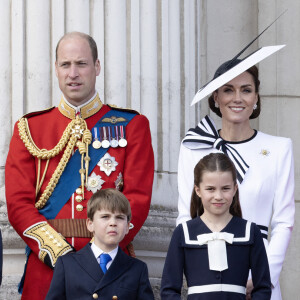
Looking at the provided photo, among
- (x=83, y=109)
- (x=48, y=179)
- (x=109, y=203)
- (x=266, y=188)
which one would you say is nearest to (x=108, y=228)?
(x=109, y=203)

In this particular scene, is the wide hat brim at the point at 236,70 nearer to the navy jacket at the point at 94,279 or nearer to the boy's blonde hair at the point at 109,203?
the boy's blonde hair at the point at 109,203

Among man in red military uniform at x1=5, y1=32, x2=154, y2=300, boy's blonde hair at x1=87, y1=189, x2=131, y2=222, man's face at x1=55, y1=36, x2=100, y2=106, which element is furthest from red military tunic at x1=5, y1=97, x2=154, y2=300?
boy's blonde hair at x1=87, y1=189, x2=131, y2=222

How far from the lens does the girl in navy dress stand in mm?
5820

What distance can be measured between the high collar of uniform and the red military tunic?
0.02 meters

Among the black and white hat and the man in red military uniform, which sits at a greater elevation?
the black and white hat

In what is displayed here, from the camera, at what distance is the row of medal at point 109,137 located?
6656 millimetres

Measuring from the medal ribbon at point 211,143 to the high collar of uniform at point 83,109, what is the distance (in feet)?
1.94

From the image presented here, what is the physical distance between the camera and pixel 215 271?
582 cm

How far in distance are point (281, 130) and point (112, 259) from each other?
346 centimetres

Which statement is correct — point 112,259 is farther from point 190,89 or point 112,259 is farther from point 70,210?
point 190,89

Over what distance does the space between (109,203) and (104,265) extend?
0.30m

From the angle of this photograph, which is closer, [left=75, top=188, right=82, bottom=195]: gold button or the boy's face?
→ the boy's face

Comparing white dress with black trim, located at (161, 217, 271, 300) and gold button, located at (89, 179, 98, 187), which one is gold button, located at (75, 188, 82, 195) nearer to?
gold button, located at (89, 179, 98, 187)

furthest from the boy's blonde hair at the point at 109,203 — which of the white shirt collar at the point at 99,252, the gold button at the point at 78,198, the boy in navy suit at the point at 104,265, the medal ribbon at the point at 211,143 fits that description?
the medal ribbon at the point at 211,143
